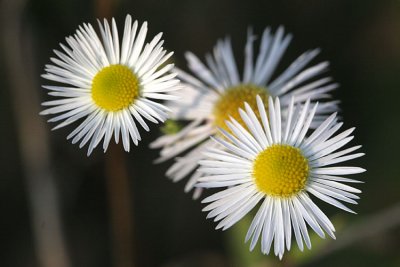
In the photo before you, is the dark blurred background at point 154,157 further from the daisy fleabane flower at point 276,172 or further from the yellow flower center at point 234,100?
the daisy fleabane flower at point 276,172

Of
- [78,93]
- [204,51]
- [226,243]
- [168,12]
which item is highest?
[168,12]

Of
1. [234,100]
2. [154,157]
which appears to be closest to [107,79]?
[234,100]

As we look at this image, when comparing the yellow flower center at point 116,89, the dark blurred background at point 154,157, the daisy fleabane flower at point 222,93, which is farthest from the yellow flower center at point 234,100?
the dark blurred background at point 154,157

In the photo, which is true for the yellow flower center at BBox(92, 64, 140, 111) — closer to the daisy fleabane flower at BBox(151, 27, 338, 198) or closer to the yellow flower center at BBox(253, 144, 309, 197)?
the daisy fleabane flower at BBox(151, 27, 338, 198)
